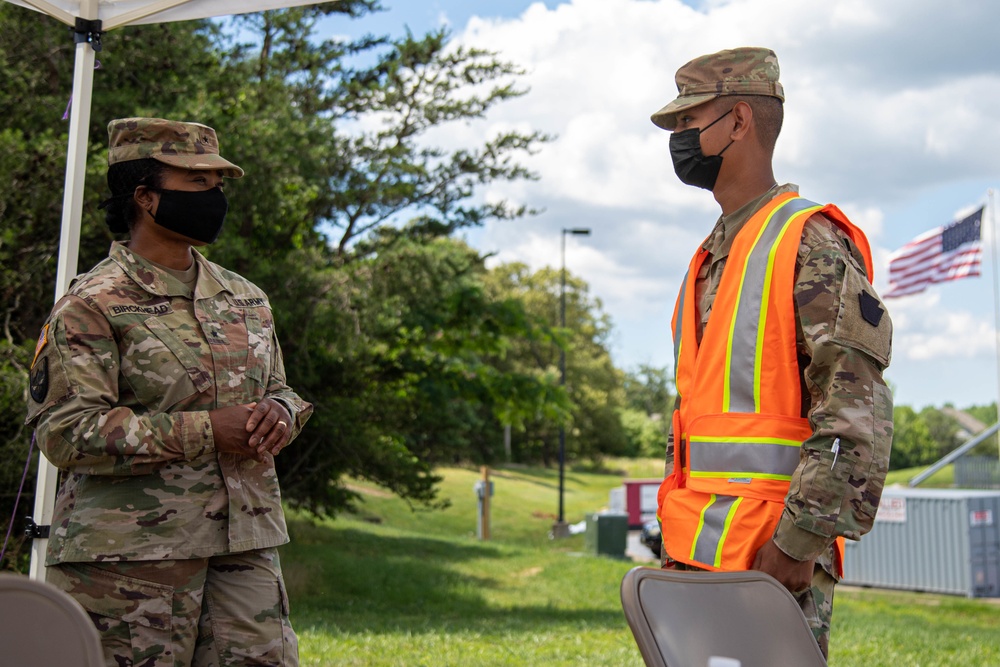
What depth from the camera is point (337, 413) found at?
43.7 feet

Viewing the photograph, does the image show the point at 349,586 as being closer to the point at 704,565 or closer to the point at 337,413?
the point at 337,413

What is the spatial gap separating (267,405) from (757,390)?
139cm

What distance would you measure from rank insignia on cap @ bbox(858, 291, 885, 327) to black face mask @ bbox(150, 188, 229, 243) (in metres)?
1.90

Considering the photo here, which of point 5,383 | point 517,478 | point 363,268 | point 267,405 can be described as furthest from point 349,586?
point 517,478

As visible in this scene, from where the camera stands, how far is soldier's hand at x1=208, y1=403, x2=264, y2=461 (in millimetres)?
2877

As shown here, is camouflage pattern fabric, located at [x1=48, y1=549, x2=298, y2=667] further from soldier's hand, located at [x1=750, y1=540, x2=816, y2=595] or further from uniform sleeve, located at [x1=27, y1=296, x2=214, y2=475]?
soldier's hand, located at [x1=750, y1=540, x2=816, y2=595]

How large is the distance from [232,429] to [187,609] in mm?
525

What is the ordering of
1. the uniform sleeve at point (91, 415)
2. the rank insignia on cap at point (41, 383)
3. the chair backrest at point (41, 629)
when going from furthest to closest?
the rank insignia on cap at point (41, 383), the uniform sleeve at point (91, 415), the chair backrest at point (41, 629)

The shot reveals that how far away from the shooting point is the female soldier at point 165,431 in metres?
2.79

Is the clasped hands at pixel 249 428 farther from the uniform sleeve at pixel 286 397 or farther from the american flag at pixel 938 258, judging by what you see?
the american flag at pixel 938 258

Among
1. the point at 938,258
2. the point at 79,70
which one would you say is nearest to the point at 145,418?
the point at 79,70

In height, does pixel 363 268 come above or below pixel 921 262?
below

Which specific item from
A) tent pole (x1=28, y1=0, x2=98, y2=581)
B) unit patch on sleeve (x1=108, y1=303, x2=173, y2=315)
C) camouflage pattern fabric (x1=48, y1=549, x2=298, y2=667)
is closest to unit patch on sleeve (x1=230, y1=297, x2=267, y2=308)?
unit patch on sleeve (x1=108, y1=303, x2=173, y2=315)

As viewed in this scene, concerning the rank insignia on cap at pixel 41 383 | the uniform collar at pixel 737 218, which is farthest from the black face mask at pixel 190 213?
the uniform collar at pixel 737 218
